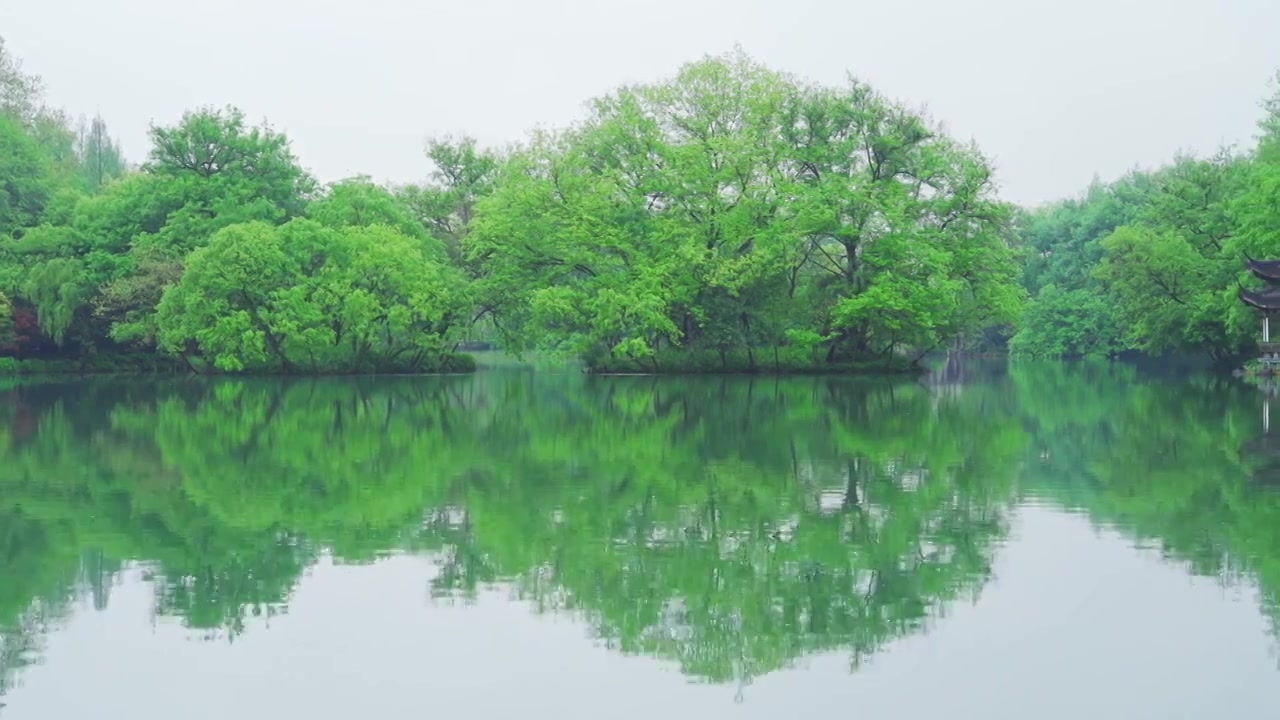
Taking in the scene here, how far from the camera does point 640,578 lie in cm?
1077

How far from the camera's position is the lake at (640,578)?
805 centimetres

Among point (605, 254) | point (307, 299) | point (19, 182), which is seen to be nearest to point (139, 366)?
point (307, 299)

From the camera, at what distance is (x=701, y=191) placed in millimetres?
53281

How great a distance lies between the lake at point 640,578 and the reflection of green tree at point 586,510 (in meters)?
0.06

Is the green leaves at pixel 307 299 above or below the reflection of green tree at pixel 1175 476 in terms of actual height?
above

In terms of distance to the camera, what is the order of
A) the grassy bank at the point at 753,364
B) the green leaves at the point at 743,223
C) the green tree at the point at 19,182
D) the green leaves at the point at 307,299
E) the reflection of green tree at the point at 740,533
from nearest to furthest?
1. the reflection of green tree at the point at 740,533
2. the green leaves at the point at 307,299
3. the green leaves at the point at 743,223
4. the grassy bank at the point at 753,364
5. the green tree at the point at 19,182

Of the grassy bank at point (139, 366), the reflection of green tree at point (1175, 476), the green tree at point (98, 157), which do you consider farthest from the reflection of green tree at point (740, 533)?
the green tree at point (98, 157)

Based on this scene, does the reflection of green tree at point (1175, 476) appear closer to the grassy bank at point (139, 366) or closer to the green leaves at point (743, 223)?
the green leaves at point (743, 223)

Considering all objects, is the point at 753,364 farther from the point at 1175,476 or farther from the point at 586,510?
the point at 586,510

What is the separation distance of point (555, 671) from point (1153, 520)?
8.08m

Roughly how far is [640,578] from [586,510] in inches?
148

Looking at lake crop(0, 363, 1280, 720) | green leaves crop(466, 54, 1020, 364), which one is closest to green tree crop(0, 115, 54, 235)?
green leaves crop(466, 54, 1020, 364)

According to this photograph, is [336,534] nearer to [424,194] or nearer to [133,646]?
[133,646]

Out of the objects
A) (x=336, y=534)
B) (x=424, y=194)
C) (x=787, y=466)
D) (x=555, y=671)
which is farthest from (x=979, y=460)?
(x=424, y=194)
